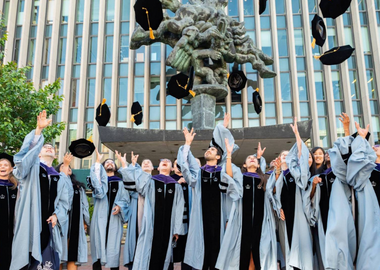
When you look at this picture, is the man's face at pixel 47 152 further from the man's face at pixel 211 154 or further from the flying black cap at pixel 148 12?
the flying black cap at pixel 148 12

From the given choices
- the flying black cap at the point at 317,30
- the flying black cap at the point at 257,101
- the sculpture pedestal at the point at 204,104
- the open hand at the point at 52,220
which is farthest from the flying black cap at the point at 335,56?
the open hand at the point at 52,220

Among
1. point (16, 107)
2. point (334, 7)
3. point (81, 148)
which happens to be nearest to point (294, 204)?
point (81, 148)

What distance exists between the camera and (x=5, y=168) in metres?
4.79

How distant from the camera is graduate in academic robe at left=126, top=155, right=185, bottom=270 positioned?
5234 mm

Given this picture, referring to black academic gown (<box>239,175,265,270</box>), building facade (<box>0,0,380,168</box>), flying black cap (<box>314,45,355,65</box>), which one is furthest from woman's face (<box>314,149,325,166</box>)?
building facade (<box>0,0,380,168</box>)

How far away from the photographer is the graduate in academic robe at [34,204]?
4453 millimetres

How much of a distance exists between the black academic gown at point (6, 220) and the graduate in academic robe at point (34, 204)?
0.82ft

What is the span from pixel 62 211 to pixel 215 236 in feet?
7.63

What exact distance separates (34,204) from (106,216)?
1.52 m

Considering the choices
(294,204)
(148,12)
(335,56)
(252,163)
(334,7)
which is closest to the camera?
(294,204)

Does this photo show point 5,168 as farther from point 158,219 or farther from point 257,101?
point 257,101

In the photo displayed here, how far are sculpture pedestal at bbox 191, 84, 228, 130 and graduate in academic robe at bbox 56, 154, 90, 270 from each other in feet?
29.2

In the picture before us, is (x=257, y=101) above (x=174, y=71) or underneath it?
underneath

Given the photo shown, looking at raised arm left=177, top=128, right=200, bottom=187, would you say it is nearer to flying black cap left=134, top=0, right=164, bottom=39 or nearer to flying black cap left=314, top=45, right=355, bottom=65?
flying black cap left=134, top=0, right=164, bottom=39
